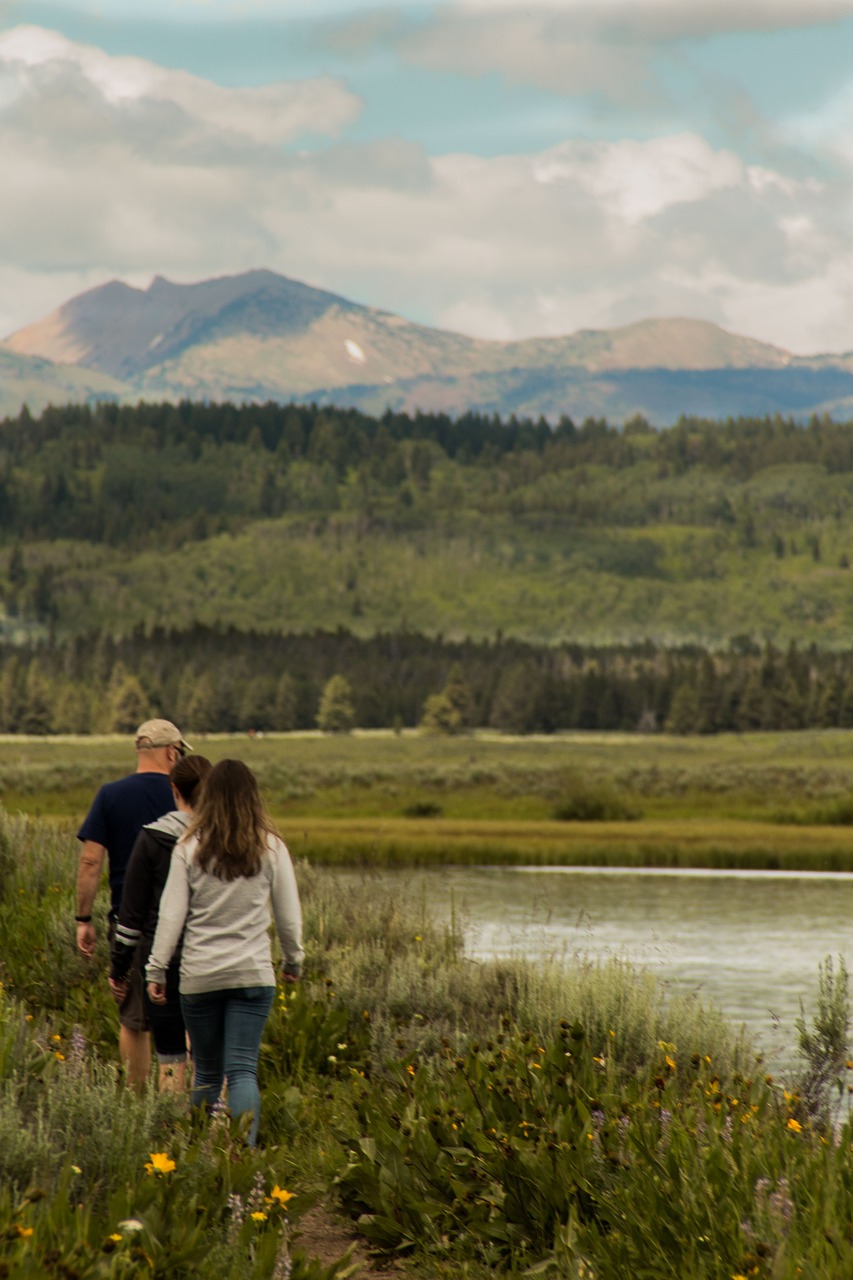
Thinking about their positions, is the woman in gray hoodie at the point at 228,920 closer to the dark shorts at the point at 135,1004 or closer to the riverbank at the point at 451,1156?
the riverbank at the point at 451,1156

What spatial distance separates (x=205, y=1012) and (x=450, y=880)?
87.2 feet

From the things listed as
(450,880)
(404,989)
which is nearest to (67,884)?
(404,989)

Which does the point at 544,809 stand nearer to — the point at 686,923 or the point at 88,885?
the point at 686,923

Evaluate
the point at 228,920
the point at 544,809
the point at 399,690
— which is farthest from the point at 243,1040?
the point at 399,690

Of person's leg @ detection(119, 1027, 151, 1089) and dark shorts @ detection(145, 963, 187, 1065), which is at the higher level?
dark shorts @ detection(145, 963, 187, 1065)

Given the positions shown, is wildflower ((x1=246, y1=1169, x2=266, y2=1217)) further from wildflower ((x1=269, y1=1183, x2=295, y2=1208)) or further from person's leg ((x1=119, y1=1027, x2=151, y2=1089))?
person's leg ((x1=119, y1=1027, x2=151, y2=1089))

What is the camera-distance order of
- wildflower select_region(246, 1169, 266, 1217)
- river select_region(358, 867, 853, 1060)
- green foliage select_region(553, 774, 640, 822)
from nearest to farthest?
wildflower select_region(246, 1169, 266, 1217), river select_region(358, 867, 853, 1060), green foliage select_region(553, 774, 640, 822)

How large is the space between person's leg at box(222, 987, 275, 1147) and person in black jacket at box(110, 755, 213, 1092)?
0.60m

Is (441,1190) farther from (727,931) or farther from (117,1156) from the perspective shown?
(727,931)

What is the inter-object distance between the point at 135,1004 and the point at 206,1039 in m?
1.24

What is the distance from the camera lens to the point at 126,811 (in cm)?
938

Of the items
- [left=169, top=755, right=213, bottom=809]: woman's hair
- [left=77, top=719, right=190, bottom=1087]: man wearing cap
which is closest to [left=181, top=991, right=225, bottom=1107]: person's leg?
[left=169, top=755, right=213, bottom=809]: woman's hair

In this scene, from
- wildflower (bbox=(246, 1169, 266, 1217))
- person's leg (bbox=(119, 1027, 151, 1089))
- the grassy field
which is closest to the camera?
wildflower (bbox=(246, 1169, 266, 1217))

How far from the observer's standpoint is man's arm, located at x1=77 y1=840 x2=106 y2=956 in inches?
368
